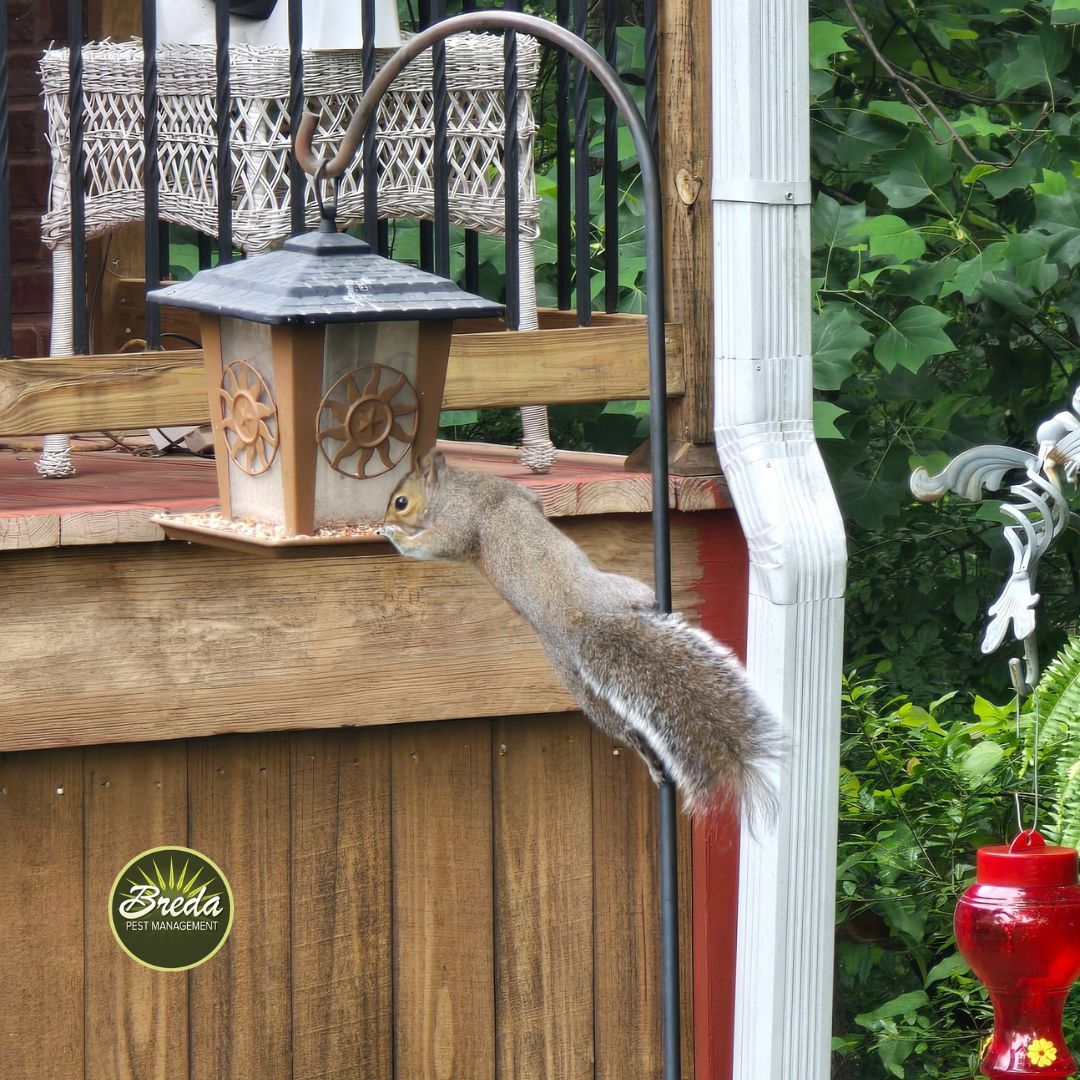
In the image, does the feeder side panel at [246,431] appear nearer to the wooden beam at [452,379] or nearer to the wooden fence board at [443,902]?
the wooden beam at [452,379]

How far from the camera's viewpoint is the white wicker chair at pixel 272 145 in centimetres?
231

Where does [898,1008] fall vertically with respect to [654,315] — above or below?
below

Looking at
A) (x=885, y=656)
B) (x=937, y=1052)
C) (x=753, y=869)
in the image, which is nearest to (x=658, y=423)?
(x=753, y=869)

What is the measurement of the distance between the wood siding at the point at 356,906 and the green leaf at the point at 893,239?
95cm

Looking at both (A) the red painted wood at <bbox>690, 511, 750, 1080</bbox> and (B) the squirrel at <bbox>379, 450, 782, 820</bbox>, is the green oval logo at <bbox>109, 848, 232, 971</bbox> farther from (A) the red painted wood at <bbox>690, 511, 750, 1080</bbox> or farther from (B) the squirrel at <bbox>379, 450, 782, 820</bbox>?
(B) the squirrel at <bbox>379, 450, 782, 820</bbox>

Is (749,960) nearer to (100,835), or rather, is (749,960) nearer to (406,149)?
(100,835)

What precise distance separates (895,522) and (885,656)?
56 cm

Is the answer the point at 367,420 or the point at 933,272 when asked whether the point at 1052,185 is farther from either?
the point at 367,420

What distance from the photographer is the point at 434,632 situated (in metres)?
2.27

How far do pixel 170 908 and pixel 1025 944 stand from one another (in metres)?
1.10

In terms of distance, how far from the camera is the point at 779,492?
2246mm

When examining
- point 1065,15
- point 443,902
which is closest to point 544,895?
point 443,902

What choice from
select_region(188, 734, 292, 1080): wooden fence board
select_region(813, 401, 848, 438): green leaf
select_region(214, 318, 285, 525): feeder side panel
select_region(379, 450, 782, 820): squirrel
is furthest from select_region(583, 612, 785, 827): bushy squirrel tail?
select_region(813, 401, 848, 438): green leaf

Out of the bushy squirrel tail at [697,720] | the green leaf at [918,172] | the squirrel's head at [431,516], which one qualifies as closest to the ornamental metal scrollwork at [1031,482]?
the bushy squirrel tail at [697,720]
